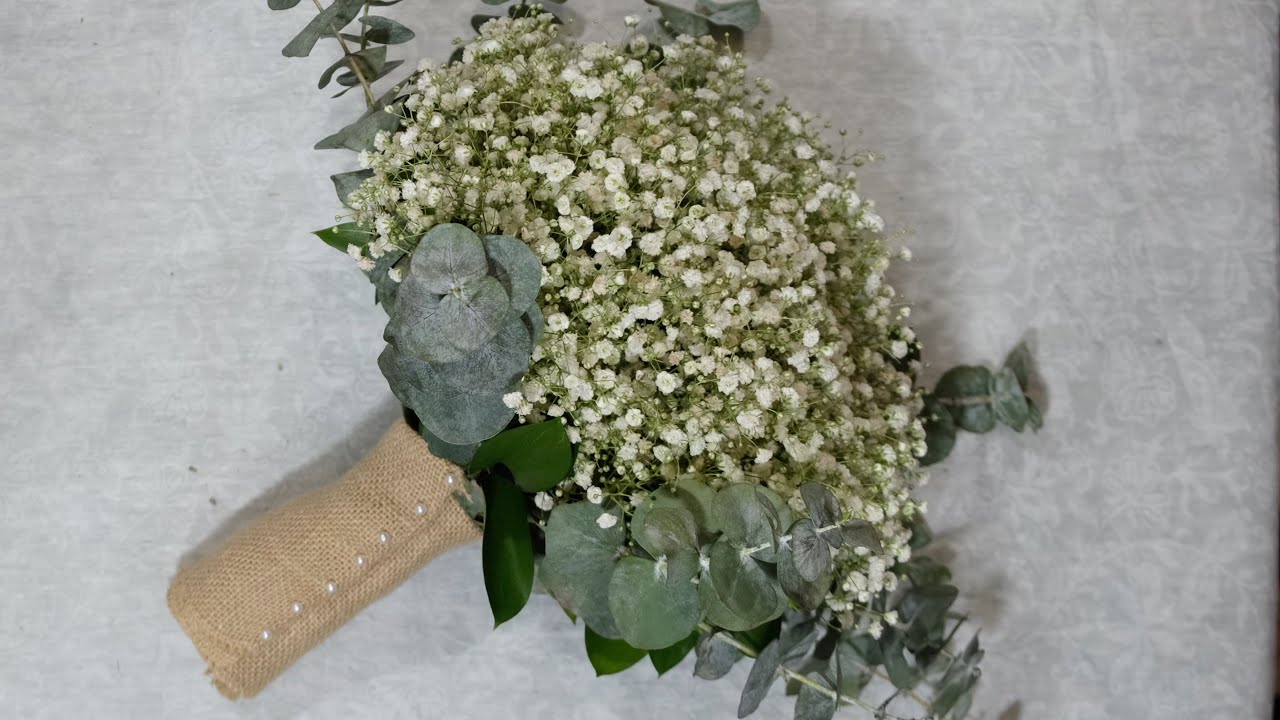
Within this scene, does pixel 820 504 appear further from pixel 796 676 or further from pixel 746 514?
pixel 796 676

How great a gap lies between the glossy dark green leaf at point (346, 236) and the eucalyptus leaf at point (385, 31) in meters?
0.15

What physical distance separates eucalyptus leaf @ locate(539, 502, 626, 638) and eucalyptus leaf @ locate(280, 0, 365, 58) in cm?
39

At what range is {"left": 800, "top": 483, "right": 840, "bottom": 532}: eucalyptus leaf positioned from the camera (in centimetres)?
61

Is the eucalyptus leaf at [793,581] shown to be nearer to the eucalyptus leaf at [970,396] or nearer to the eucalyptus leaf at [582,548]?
the eucalyptus leaf at [582,548]

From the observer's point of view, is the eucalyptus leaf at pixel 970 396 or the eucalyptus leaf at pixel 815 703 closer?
the eucalyptus leaf at pixel 815 703

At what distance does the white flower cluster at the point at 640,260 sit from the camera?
63 cm

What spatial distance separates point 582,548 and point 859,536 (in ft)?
0.66

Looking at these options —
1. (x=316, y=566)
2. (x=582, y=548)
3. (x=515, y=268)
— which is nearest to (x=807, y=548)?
(x=582, y=548)

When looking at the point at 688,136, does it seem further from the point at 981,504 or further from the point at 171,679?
the point at 171,679

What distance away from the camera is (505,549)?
693 mm

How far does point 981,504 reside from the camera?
98 cm

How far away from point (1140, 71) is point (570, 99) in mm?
703

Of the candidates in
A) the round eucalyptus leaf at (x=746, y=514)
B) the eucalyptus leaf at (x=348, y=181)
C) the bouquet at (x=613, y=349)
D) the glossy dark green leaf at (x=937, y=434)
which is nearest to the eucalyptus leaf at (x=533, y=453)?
the bouquet at (x=613, y=349)

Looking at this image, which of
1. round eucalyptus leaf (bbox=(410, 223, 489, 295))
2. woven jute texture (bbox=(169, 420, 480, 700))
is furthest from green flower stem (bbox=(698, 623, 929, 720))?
round eucalyptus leaf (bbox=(410, 223, 489, 295))
